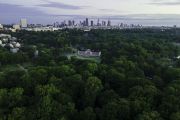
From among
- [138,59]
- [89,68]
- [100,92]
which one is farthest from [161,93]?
[138,59]

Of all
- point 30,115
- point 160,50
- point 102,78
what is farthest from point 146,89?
point 160,50

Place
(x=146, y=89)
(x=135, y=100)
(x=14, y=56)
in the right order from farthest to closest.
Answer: (x=14, y=56), (x=146, y=89), (x=135, y=100)

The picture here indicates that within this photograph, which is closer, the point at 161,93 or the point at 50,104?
the point at 50,104

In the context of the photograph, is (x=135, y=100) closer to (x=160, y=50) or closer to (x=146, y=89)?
(x=146, y=89)

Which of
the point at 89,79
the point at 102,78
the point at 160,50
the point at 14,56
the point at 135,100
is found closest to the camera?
the point at 135,100

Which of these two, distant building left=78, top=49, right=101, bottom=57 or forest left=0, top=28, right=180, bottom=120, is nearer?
Result: forest left=0, top=28, right=180, bottom=120

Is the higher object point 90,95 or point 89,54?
point 90,95

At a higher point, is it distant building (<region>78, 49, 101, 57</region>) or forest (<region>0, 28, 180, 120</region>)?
forest (<region>0, 28, 180, 120</region>)

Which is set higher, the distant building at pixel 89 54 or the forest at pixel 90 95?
the forest at pixel 90 95

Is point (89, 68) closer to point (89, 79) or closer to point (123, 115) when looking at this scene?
point (89, 79)

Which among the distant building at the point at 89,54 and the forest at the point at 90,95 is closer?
the forest at the point at 90,95

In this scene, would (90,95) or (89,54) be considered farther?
(89,54)
